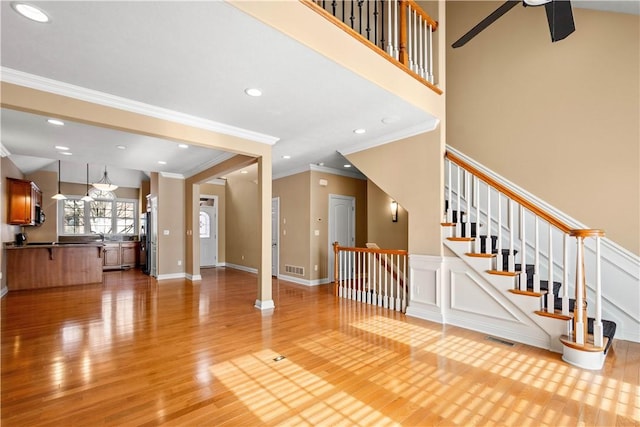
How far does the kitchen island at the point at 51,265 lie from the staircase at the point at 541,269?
25.6ft

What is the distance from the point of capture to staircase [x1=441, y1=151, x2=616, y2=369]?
288 cm

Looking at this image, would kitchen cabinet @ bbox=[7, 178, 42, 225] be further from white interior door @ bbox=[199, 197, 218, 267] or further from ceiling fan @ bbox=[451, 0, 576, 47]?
ceiling fan @ bbox=[451, 0, 576, 47]

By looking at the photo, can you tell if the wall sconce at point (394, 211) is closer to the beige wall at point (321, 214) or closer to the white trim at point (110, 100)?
the beige wall at point (321, 214)

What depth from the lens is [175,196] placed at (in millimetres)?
7977

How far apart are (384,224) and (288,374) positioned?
4.17m

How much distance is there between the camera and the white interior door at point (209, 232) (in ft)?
32.3

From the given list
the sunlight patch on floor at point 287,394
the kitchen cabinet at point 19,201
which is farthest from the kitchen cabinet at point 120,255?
the sunlight patch on floor at point 287,394

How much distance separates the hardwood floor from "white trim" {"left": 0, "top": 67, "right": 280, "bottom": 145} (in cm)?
265

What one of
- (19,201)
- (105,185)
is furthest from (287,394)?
(105,185)

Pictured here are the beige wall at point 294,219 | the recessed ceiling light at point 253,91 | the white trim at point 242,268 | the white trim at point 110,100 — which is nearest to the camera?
the white trim at point 110,100

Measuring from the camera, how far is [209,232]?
998 centimetres

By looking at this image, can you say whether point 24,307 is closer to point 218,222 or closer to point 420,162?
point 218,222

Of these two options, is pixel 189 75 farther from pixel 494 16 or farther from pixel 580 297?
pixel 580 297

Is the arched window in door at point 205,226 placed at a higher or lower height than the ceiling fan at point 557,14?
lower
